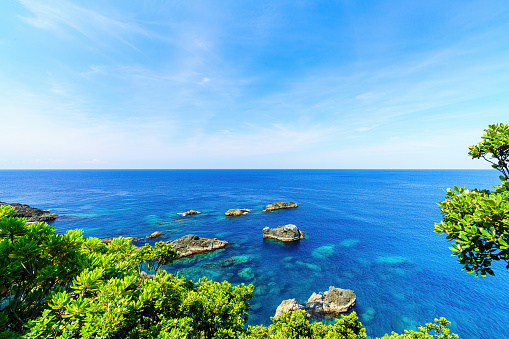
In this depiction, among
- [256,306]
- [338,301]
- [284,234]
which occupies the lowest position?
[256,306]

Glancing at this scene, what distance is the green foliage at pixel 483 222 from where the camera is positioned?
8.27 m

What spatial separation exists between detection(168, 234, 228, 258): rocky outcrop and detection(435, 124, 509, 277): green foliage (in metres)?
55.0

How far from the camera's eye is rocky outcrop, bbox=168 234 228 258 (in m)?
53.4

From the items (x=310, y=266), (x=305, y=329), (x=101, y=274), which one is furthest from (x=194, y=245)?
(x=101, y=274)

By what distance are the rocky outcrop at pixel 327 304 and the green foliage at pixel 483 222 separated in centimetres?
3019

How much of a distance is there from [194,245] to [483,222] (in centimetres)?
5807

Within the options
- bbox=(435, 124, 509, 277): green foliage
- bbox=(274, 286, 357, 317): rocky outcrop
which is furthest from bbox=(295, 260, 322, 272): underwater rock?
bbox=(435, 124, 509, 277): green foliage

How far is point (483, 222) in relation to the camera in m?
8.62

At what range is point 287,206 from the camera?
101 meters

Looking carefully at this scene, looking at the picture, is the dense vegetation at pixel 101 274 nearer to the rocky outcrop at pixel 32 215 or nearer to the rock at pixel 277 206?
the rock at pixel 277 206

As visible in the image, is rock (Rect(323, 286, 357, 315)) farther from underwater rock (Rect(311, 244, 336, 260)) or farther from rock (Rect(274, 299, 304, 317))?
underwater rock (Rect(311, 244, 336, 260))

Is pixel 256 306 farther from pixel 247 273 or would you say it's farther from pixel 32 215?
pixel 32 215

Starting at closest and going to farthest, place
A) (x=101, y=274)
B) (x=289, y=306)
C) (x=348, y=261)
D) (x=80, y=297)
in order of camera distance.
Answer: (x=80, y=297) < (x=101, y=274) < (x=289, y=306) < (x=348, y=261)

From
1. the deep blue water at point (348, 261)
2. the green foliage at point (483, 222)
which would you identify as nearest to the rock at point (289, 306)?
the deep blue water at point (348, 261)
